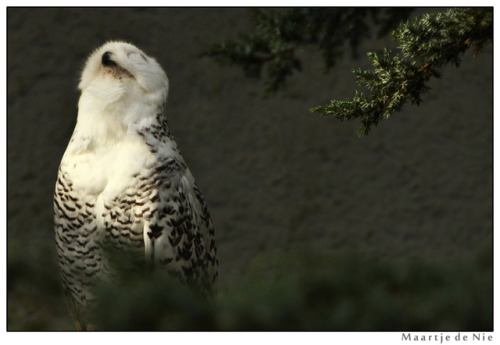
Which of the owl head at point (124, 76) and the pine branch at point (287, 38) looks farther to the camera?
the owl head at point (124, 76)

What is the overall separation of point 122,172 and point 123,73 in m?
0.19

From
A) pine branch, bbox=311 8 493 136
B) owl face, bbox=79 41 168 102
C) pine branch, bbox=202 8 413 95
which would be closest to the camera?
pine branch, bbox=311 8 493 136

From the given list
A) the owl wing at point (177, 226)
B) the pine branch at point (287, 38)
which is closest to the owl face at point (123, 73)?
the owl wing at point (177, 226)

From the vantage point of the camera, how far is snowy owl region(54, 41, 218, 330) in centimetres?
128

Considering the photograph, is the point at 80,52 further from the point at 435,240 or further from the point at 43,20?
the point at 435,240

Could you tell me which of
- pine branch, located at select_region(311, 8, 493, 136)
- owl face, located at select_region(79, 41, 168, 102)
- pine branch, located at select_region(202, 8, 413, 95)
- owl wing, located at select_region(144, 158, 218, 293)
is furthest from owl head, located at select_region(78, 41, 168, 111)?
pine branch, located at select_region(311, 8, 493, 136)

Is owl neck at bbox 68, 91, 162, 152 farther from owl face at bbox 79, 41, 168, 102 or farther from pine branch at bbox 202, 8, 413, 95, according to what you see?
pine branch at bbox 202, 8, 413, 95

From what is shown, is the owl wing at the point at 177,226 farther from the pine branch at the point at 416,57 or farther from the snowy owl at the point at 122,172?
the pine branch at the point at 416,57

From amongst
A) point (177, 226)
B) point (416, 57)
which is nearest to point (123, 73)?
point (177, 226)

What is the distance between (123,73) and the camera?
1.28 metres

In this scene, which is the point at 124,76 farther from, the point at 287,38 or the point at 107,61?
the point at 287,38

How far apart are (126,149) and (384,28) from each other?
0.53 meters

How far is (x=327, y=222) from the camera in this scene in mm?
2484

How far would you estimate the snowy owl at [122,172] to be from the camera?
1.28 m
